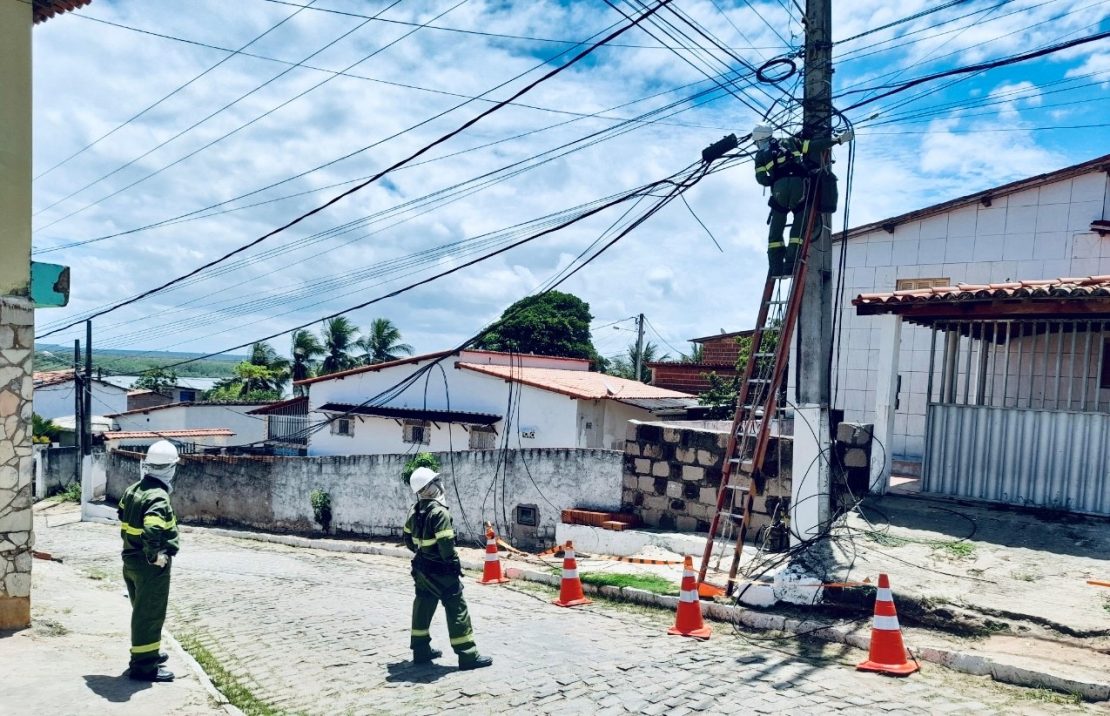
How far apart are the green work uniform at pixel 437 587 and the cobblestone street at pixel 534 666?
0.22 meters

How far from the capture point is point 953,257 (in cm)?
1411

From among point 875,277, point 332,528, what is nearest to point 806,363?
point 875,277

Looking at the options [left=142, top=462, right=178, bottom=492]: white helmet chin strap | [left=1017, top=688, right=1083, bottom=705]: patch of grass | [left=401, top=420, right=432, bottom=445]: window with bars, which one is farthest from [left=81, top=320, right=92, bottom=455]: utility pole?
[left=1017, top=688, right=1083, bottom=705]: patch of grass

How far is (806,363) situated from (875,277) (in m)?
7.25

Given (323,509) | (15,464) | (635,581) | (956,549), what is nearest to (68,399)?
(323,509)

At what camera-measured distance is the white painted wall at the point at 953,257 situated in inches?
509

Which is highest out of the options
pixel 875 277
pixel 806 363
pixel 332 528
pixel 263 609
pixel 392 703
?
pixel 875 277

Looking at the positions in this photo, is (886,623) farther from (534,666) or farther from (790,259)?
(790,259)

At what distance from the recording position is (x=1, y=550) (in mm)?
6742

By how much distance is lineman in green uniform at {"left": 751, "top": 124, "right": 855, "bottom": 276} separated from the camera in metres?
8.27

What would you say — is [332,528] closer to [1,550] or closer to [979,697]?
[1,550]

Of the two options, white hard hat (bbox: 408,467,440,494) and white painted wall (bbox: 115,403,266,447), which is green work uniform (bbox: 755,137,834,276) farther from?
A: white painted wall (bbox: 115,403,266,447)

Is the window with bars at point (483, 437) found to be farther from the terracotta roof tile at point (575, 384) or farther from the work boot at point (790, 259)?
the work boot at point (790, 259)

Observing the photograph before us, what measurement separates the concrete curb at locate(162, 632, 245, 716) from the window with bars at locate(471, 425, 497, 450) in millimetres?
14828
